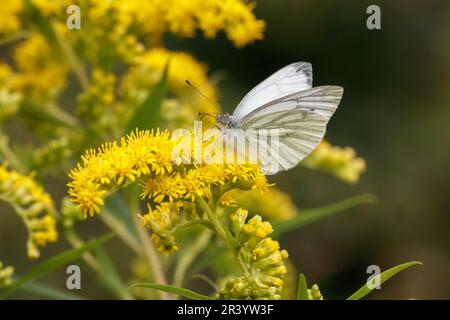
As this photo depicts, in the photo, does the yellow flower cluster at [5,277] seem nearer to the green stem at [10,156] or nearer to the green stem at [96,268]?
the green stem at [96,268]

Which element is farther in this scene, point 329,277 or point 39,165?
point 329,277

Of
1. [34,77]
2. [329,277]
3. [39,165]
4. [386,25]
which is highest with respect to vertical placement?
[386,25]

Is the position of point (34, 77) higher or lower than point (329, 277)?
higher

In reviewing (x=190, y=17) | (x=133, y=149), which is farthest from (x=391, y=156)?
(x=133, y=149)

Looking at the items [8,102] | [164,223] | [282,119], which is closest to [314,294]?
[164,223]
